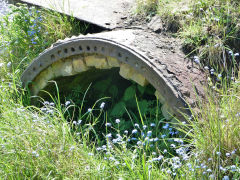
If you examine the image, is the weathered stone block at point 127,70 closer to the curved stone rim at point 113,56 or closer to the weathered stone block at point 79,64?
the curved stone rim at point 113,56

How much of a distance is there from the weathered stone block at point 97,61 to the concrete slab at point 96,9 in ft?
1.83

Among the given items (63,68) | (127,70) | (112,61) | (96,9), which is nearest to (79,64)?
(63,68)

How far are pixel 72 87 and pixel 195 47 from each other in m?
1.75

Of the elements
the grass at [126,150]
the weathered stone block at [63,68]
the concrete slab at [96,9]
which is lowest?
the grass at [126,150]

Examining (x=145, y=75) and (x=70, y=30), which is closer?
(x=145, y=75)

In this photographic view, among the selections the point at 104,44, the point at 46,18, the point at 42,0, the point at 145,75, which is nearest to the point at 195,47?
the point at 145,75

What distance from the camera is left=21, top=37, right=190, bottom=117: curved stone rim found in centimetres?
323

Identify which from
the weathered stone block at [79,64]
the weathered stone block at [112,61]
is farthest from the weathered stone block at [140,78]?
the weathered stone block at [79,64]

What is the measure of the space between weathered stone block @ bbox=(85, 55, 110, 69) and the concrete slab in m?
0.56

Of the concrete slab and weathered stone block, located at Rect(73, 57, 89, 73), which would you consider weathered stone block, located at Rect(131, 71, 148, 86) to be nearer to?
weathered stone block, located at Rect(73, 57, 89, 73)

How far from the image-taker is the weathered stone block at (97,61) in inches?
152

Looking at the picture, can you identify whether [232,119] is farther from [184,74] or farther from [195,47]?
[195,47]

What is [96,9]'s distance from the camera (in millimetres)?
4727

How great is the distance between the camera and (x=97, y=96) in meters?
4.77
